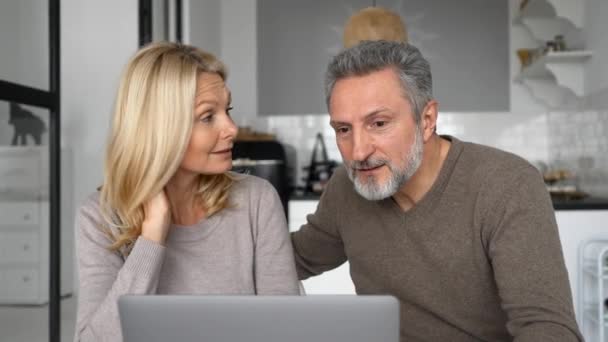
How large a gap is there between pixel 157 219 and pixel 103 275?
15cm

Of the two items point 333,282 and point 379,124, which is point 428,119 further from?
point 333,282

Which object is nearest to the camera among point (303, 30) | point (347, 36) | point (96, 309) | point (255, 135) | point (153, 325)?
point (153, 325)

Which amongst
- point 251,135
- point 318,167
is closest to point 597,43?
point 318,167

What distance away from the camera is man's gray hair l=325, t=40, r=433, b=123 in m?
1.31

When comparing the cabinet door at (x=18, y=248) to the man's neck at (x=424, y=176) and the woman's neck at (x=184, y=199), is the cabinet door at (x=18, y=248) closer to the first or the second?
the woman's neck at (x=184, y=199)

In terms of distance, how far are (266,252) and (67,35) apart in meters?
2.82

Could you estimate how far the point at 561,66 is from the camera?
3678 mm

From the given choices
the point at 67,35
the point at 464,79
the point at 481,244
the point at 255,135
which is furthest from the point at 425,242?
the point at 464,79

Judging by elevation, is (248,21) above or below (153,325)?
above

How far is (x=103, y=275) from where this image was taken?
4.34 ft

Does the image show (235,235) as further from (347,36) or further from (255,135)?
(255,135)

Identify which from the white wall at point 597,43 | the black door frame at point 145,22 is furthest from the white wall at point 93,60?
the white wall at point 597,43

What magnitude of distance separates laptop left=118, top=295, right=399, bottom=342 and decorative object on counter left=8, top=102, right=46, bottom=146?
65.3 inches

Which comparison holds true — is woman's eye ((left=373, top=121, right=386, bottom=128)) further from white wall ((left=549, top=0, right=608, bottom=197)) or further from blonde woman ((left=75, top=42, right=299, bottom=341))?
white wall ((left=549, top=0, right=608, bottom=197))
